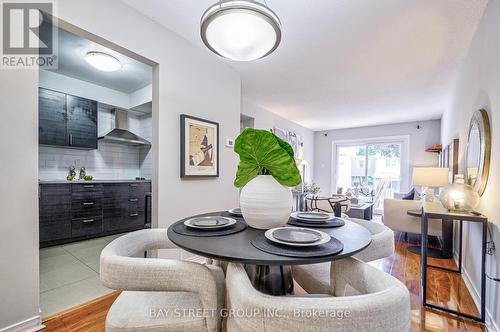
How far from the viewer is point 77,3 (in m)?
1.53

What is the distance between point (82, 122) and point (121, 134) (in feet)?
1.81

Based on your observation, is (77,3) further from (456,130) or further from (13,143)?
(456,130)

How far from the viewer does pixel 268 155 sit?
1.08 m

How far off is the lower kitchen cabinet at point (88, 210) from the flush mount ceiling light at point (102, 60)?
165 cm

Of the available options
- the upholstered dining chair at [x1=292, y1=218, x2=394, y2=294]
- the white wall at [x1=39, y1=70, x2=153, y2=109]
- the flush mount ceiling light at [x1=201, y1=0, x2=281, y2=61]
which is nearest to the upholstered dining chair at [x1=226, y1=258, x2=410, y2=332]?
the upholstered dining chair at [x1=292, y1=218, x2=394, y2=294]

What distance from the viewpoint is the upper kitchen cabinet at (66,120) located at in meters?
2.96

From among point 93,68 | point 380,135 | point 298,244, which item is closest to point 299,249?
point 298,244

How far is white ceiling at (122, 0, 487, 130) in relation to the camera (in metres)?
1.78

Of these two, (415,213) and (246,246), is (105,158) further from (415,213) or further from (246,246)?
(415,213)

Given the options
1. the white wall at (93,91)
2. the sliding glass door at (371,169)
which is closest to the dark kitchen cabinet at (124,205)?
the white wall at (93,91)

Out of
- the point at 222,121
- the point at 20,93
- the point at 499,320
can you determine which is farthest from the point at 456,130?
the point at 20,93

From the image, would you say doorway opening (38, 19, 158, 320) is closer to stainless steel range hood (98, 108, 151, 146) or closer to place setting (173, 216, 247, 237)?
stainless steel range hood (98, 108, 151, 146)

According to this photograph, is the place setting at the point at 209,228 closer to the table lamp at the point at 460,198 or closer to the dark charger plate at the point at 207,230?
the dark charger plate at the point at 207,230

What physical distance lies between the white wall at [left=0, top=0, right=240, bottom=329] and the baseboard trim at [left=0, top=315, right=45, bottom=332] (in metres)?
0.03
